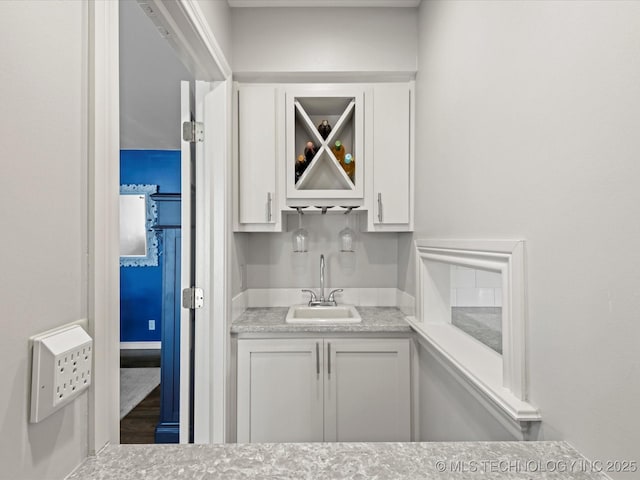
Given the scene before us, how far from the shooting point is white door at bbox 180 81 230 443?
5.87 ft

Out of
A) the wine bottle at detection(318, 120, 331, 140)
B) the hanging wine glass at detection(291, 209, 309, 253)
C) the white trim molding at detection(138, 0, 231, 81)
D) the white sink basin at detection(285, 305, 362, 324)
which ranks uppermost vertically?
the white trim molding at detection(138, 0, 231, 81)

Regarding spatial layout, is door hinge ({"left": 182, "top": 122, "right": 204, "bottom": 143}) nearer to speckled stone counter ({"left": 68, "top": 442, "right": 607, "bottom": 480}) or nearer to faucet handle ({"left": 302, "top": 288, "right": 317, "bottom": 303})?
faucet handle ({"left": 302, "top": 288, "right": 317, "bottom": 303})

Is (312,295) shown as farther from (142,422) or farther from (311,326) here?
(142,422)

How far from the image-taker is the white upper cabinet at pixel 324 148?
2.16 m

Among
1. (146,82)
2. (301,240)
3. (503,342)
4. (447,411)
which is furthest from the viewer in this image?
(146,82)

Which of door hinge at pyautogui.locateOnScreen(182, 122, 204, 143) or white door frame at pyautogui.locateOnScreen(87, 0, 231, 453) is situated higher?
door hinge at pyautogui.locateOnScreen(182, 122, 204, 143)

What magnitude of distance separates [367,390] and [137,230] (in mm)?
3973

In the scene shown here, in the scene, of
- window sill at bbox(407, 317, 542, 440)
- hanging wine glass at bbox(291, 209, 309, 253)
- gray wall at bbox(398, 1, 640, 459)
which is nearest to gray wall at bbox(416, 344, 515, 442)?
window sill at bbox(407, 317, 542, 440)

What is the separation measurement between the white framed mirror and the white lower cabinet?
331cm

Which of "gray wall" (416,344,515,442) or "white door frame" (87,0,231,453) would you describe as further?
"gray wall" (416,344,515,442)

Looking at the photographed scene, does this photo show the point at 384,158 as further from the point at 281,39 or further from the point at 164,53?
the point at 164,53

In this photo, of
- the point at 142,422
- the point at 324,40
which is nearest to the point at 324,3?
the point at 324,40

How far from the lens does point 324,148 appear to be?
219cm

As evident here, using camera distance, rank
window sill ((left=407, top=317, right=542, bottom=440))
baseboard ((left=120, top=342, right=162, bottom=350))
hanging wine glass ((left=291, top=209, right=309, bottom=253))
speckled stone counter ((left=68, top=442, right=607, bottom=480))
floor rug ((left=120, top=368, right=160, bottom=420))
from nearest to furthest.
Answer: speckled stone counter ((left=68, top=442, right=607, bottom=480)) < window sill ((left=407, top=317, right=542, bottom=440)) < hanging wine glass ((left=291, top=209, right=309, bottom=253)) < floor rug ((left=120, top=368, right=160, bottom=420)) < baseboard ((left=120, top=342, right=162, bottom=350))
